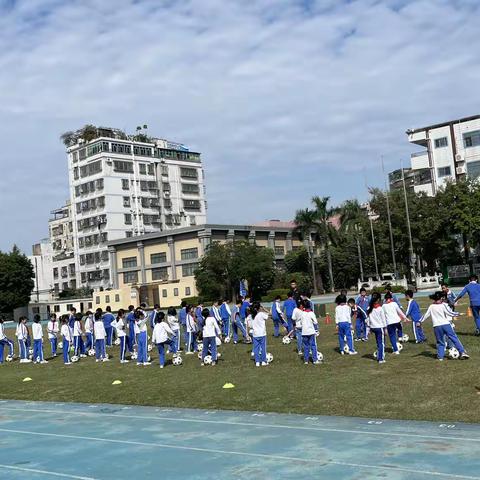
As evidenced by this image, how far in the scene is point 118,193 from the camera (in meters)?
85.8

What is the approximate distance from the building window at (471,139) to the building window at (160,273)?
34152mm

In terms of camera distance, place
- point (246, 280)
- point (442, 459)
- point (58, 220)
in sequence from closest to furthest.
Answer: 1. point (442, 459)
2. point (246, 280)
3. point (58, 220)

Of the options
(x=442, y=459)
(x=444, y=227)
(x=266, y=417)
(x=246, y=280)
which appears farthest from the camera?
(x=246, y=280)

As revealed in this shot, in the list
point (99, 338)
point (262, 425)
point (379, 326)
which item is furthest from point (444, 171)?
point (262, 425)

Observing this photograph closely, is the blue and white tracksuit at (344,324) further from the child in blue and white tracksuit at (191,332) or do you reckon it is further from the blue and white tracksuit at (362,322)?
the child in blue and white tracksuit at (191,332)

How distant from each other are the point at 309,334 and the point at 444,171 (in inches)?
2039

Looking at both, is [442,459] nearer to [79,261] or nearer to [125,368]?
[125,368]

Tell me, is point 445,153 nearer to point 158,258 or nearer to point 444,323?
point 158,258

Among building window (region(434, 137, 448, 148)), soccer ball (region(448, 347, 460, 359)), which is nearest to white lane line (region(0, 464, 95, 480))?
soccer ball (region(448, 347, 460, 359))

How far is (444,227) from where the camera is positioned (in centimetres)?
5297

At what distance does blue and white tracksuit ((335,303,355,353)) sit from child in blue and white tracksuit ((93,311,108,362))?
8.34 metres

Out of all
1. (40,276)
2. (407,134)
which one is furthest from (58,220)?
(407,134)

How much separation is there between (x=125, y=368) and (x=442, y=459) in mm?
12633

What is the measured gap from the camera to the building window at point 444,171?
62.2 meters
